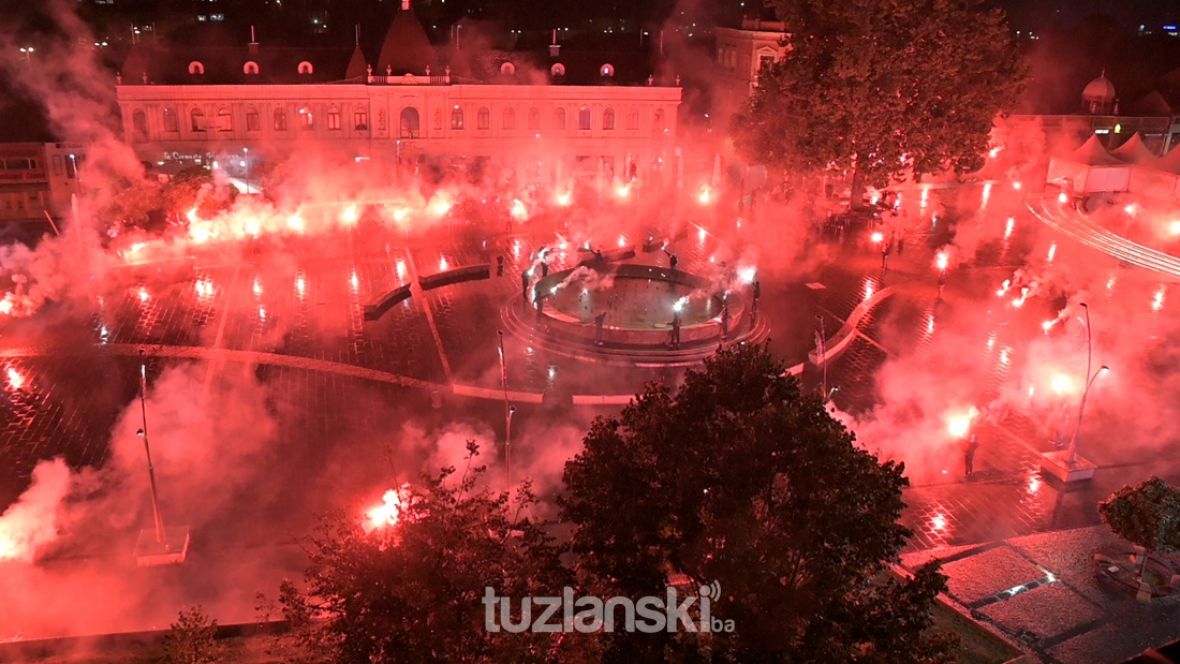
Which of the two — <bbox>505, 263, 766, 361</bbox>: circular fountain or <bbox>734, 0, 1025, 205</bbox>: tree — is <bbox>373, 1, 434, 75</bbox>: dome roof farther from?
<bbox>505, 263, 766, 361</bbox>: circular fountain

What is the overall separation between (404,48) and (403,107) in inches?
135

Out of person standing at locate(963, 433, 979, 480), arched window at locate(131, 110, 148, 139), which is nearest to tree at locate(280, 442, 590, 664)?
person standing at locate(963, 433, 979, 480)

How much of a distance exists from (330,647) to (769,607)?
5.41 meters

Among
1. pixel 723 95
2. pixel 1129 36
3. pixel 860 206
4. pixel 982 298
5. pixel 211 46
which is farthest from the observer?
pixel 1129 36

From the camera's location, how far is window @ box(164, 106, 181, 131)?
1988 inches

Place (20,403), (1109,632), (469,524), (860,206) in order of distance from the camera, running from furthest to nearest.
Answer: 1. (860,206)
2. (20,403)
3. (1109,632)
4. (469,524)

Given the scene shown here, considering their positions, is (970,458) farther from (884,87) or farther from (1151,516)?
(884,87)

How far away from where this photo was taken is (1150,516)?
60.0ft

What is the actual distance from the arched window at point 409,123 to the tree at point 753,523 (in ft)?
144

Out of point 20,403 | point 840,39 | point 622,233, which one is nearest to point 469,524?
point 20,403

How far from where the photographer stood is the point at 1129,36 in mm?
75438

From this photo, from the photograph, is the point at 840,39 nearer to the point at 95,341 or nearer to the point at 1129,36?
the point at 95,341

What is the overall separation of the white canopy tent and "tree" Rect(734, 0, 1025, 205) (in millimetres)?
8597

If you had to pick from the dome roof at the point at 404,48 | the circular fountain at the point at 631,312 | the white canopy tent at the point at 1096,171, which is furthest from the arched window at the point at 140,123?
the white canopy tent at the point at 1096,171
